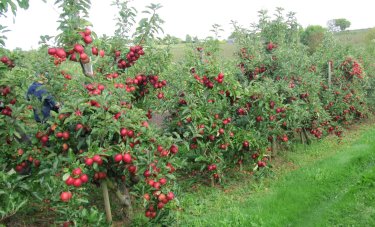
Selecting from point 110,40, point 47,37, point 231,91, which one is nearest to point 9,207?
point 47,37

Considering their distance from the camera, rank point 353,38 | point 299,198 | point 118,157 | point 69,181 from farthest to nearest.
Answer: point 353,38
point 299,198
point 118,157
point 69,181

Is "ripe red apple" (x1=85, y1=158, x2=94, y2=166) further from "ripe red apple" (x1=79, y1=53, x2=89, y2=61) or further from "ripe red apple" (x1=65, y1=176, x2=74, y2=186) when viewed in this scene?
"ripe red apple" (x1=79, y1=53, x2=89, y2=61)

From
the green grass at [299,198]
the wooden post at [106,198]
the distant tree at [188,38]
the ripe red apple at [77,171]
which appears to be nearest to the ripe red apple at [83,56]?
the ripe red apple at [77,171]

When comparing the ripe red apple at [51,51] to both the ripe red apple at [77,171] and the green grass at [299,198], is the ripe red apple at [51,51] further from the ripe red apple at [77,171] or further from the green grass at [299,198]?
Answer: the green grass at [299,198]

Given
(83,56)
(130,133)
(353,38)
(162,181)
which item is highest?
(353,38)

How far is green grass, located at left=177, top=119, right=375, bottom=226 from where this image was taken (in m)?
4.48

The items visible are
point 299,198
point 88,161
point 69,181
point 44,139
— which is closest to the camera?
point 69,181

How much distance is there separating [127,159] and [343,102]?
25.8 ft

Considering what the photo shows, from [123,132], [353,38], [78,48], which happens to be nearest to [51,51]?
[78,48]

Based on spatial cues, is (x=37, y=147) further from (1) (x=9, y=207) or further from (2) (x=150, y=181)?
(2) (x=150, y=181)

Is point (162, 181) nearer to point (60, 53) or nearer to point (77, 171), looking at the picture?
point (77, 171)

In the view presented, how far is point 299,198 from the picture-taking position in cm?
510

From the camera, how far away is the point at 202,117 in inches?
205

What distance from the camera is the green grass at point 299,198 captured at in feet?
14.7
